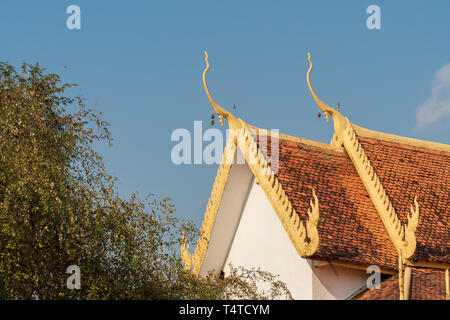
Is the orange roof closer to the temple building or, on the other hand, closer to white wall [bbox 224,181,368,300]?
the temple building

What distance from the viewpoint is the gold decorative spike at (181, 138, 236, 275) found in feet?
63.1

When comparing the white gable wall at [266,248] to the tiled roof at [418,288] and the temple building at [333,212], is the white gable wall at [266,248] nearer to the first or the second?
the temple building at [333,212]

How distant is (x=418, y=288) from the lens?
15.1 metres

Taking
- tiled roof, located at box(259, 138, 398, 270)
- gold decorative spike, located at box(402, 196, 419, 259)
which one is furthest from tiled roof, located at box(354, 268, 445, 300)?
tiled roof, located at box(259, 138, 398, 270)

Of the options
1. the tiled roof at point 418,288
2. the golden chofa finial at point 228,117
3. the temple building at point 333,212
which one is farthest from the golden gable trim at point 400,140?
the tiled roof at point 418,288

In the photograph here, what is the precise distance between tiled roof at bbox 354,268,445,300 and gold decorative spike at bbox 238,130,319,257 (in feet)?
4.71

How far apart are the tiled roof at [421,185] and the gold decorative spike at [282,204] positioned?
2.13 metres

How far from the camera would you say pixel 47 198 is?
43.8 ft

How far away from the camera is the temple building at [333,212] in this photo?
1641 centimetres

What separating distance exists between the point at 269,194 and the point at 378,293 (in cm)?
317

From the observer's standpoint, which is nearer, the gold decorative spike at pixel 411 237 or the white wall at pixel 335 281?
the gold decorative spike at pixel 411 237

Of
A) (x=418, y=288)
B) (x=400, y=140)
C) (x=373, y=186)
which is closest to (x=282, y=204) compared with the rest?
(x=373, y=186)

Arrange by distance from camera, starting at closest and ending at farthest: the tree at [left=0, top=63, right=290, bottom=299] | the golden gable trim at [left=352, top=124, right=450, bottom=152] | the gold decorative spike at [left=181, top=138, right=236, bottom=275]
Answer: the tree at [left=0, top=63, right=290, bottom=299], the gold decorative spike at [left=181, top=138, right=236, bottom=275], the golden gable trim at [left=352, top=124, right=450, bottom=152]
